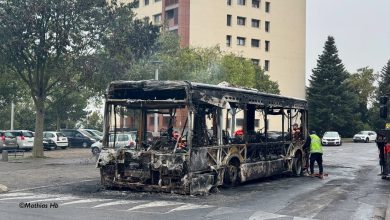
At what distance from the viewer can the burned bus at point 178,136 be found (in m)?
13.3

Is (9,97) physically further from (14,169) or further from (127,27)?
(14,169)

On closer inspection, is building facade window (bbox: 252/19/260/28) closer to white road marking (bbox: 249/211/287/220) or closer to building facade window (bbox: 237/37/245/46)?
building facade window (bbox: 237/37/245/46)

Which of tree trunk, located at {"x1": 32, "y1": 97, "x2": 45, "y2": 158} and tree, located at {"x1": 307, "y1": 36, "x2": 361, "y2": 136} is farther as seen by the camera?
tree, located at {"x1": 307, "y1": 36, "x2": 361, "y2": 136}

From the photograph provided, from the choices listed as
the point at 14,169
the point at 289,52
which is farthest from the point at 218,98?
the point at 289,52

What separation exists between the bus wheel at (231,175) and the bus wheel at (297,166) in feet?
14.2

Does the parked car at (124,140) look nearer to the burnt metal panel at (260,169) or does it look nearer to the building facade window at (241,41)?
the burnt metal panel at (260,169)

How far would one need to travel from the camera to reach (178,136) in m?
13.8

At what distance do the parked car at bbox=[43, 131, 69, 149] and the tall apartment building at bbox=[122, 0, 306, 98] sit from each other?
24.6 metres

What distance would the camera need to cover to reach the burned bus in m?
13.3

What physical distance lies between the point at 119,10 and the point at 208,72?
13.0 m

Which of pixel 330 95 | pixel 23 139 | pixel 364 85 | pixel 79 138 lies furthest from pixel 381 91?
pixel 23 139

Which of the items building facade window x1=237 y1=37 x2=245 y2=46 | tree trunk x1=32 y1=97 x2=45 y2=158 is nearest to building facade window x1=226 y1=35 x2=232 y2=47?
building facade window x1=237 y1=37 x2=245 y2=46

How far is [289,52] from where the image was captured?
7156 cm

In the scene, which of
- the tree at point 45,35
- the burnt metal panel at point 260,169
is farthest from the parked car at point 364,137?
the burnt metal panel at point 260,169
